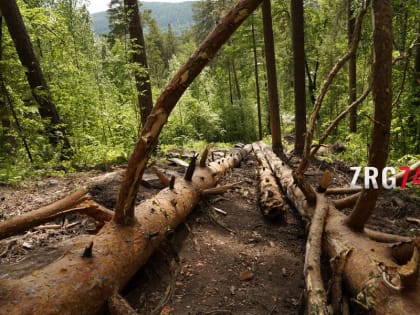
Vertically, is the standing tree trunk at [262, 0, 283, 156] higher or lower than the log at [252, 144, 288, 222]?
higher

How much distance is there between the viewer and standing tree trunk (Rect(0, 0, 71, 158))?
20.9 ft

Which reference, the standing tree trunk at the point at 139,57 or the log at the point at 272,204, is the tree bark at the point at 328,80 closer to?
the log at the point at 272,204

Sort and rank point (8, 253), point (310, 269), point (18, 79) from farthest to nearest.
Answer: point (18, 79) → point (8, 253) → point (310, 269)

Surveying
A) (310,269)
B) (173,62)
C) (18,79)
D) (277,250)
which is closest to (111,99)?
(18,79)

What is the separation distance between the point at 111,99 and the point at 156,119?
28.9ft

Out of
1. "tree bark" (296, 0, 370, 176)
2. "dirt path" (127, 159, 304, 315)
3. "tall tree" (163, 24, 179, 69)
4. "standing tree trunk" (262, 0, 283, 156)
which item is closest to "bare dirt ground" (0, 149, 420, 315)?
"dirt path" (127, 159, 304, 315)

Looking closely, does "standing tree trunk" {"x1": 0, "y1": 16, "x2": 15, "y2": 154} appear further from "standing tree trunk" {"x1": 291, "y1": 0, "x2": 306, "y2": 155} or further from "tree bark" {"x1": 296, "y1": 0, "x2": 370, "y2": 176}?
"standing tree trunk" {"x1": 291, "y1": 0, "x2": 306, "y2": 155}

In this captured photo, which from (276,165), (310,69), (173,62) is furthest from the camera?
(173,62)

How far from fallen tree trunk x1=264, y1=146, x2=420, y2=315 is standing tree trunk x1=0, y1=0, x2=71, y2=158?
572 cm

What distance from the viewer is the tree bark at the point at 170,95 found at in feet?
8.14

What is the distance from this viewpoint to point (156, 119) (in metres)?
2.74

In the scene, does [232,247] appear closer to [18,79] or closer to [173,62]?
[18,79]

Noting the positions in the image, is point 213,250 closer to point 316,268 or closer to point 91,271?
point 316,268

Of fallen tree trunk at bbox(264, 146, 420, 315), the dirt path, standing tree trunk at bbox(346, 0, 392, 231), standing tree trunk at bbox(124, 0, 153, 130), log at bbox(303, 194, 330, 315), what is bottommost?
the dirt path
